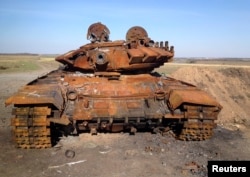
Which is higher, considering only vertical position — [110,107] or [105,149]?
[110,107]

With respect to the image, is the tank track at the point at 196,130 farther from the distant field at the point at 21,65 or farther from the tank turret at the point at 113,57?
the distant field at the point at 21,65

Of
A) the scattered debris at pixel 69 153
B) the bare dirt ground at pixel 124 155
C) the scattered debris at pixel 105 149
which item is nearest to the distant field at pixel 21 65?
the bare dirt ground at pixel 124 155

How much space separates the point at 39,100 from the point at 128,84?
2.96 meters

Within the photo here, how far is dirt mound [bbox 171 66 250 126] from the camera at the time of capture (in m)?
14.8

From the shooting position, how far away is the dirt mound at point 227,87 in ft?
48.4

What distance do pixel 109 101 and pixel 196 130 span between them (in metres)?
2.67

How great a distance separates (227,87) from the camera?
20328 mm

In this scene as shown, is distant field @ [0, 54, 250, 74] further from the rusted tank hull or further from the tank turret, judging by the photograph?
the rusted tank hull

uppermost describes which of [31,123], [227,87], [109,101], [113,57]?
[113,57]

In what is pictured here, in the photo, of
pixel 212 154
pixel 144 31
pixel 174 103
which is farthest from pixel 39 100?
pixel 144 31
